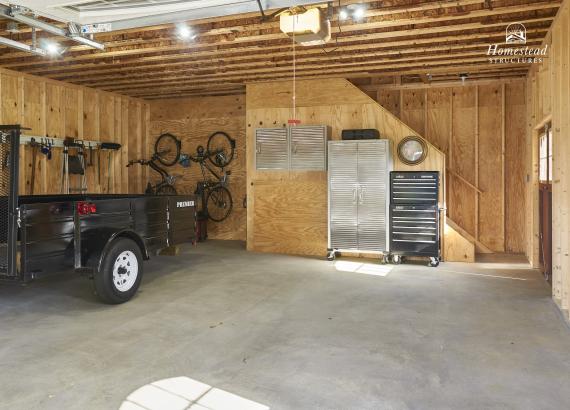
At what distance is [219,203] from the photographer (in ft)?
30.6

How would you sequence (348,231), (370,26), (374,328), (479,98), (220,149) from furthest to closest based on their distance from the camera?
(220,149) → (479,98) → (348,231) → (370,26) → (374,328)

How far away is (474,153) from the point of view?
25.9ft

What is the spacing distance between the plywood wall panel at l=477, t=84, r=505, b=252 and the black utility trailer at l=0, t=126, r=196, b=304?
5479 millimetres

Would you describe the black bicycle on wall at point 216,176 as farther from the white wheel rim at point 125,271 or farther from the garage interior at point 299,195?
the white wheel rim at point 125,271

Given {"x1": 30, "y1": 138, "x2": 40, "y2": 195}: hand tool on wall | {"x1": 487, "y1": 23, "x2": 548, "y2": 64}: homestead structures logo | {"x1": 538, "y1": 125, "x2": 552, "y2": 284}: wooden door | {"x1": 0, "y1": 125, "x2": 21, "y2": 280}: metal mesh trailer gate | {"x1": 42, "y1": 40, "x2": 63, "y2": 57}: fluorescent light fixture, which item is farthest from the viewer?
{"x1": 30, "y1": 138, "x2": 40, "y2": 195}: hand tool on wall

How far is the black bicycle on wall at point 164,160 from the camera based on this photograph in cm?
952

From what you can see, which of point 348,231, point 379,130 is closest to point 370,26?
point 379,130

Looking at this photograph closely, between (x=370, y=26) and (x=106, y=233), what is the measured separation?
3585 millimetres

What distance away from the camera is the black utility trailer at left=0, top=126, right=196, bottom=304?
3.81 meters

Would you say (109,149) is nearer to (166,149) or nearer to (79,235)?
(166,149)

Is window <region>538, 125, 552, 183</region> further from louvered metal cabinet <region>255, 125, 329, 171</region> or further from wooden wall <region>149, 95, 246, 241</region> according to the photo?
wooden wall <region>149, 95, 246, 241</region>

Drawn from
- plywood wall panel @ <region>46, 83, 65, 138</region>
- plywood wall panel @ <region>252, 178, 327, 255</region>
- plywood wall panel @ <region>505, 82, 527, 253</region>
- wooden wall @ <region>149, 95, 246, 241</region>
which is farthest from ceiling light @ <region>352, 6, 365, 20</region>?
plywood wall panel @ <region>46, 83, 65, 138</region>

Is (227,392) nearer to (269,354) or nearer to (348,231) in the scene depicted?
(269,354)

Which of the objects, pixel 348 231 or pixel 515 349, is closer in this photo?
pixel 515 349
